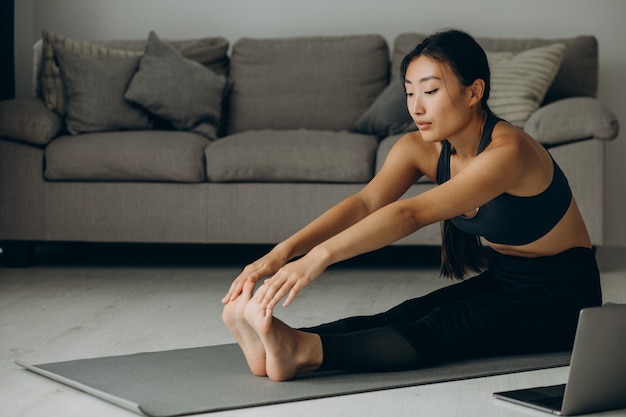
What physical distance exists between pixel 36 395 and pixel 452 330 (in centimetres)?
87

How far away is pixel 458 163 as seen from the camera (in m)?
2.16

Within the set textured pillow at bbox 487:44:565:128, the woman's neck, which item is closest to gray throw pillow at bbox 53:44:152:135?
textured pillow at bbox 487:44:565:128

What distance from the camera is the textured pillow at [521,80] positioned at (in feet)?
12.3

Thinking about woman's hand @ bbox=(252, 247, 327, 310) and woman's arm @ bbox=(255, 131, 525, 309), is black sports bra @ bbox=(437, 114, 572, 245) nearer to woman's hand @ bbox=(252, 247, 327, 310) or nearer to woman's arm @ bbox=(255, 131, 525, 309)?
woman's arm @ bbox=(255, 131, 525, 309)

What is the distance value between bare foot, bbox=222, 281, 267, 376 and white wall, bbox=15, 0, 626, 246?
3.10 metres

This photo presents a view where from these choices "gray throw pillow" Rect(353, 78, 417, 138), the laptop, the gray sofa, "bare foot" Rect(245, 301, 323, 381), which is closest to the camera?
the laptop

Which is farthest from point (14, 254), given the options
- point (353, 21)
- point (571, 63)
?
point (571, 63)

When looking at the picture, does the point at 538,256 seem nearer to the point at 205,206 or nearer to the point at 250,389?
the point at 250,389

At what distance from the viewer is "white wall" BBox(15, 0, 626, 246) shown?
4656 mm

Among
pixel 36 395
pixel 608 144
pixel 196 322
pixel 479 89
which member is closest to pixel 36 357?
pixel 36 395

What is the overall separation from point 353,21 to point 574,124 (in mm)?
1642

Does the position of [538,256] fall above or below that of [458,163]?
below

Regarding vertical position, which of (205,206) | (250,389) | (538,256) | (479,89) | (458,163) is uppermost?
(479,89)

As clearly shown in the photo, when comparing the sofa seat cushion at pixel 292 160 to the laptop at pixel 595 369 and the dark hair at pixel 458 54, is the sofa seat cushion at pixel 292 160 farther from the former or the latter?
the laptop at pixel 595 369
